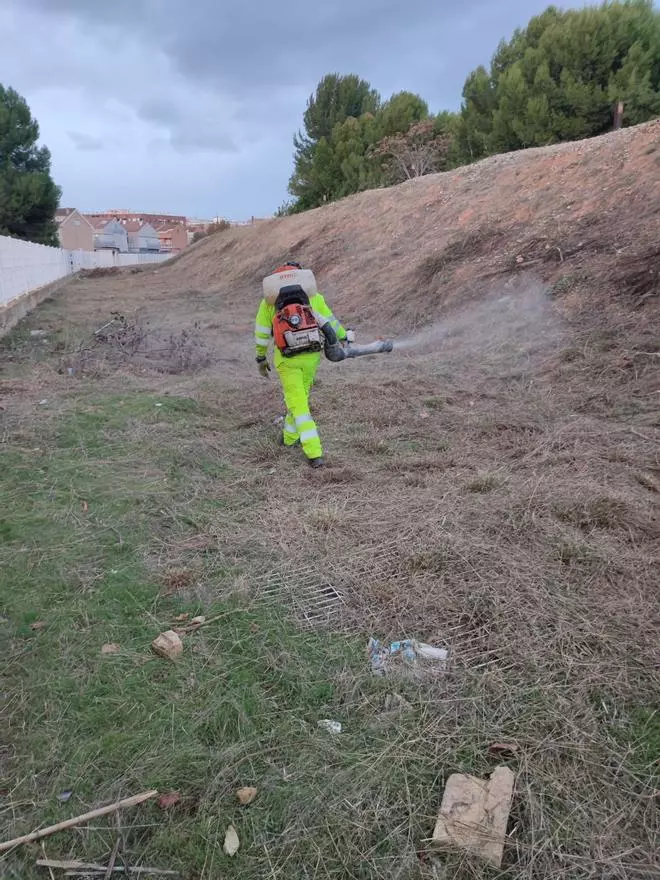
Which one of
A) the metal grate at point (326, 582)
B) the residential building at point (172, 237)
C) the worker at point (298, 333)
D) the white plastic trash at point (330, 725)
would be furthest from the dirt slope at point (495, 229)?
the residential building at point (172, 237)

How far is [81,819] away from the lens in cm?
181

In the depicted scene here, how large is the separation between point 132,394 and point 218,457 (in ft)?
7.74

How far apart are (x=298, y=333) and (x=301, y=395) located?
1.60 ft

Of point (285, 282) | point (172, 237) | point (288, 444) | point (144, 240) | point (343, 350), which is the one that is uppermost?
point (144, 240)

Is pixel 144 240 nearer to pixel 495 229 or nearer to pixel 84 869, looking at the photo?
pixel 495 229

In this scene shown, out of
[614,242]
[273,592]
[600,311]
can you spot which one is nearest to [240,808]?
[273,592]

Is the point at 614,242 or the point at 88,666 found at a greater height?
the point at 614,242

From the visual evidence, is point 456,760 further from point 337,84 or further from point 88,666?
point 337,84

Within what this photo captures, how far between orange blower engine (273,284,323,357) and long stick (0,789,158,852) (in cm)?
337

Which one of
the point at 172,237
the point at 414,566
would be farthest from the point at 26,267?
the point at 172,237

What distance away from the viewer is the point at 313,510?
3723mm

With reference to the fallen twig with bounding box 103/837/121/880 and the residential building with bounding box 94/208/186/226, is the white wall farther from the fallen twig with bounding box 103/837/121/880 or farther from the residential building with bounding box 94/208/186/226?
the residential building with bounding box 94/208/186/226

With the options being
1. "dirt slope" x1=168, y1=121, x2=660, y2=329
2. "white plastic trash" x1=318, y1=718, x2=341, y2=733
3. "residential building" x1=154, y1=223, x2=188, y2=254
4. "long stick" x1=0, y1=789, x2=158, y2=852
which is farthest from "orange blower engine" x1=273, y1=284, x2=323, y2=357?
"residential building" x1=154, y1=223, x2=188, y2=254

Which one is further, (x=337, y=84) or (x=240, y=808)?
(x=337, y=84)
